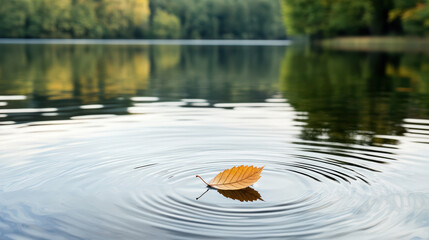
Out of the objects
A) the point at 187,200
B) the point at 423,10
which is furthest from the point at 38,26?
the point at 187,200

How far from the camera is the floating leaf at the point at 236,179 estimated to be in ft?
17.7

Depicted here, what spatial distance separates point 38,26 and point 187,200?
116 metres

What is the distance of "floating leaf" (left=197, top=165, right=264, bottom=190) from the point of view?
540 centimetres

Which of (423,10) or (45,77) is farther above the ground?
(423,10)

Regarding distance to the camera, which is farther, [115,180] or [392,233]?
[115,180]

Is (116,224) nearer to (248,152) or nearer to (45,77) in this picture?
(248,152)

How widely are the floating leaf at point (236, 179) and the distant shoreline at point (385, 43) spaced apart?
47.0 m

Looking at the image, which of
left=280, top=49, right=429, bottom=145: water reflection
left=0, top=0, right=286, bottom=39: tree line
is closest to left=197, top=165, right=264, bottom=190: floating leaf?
left=280, top=49, right=429, bottom=145: water reflection

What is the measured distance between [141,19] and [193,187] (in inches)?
4830

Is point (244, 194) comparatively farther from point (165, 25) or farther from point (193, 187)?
point (165, 25)

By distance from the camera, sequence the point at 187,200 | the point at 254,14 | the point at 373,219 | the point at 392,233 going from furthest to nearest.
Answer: the point at 254,14
the point at 187,200
the point at 373,219
the point at 392,233

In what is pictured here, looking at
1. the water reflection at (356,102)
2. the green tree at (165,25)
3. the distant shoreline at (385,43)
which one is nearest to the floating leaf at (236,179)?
the water reflection at (356,102)

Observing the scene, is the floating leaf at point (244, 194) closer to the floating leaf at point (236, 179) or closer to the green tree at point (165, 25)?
the floating leaf at point (236, 179)

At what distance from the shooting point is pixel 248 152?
24.0 feet
